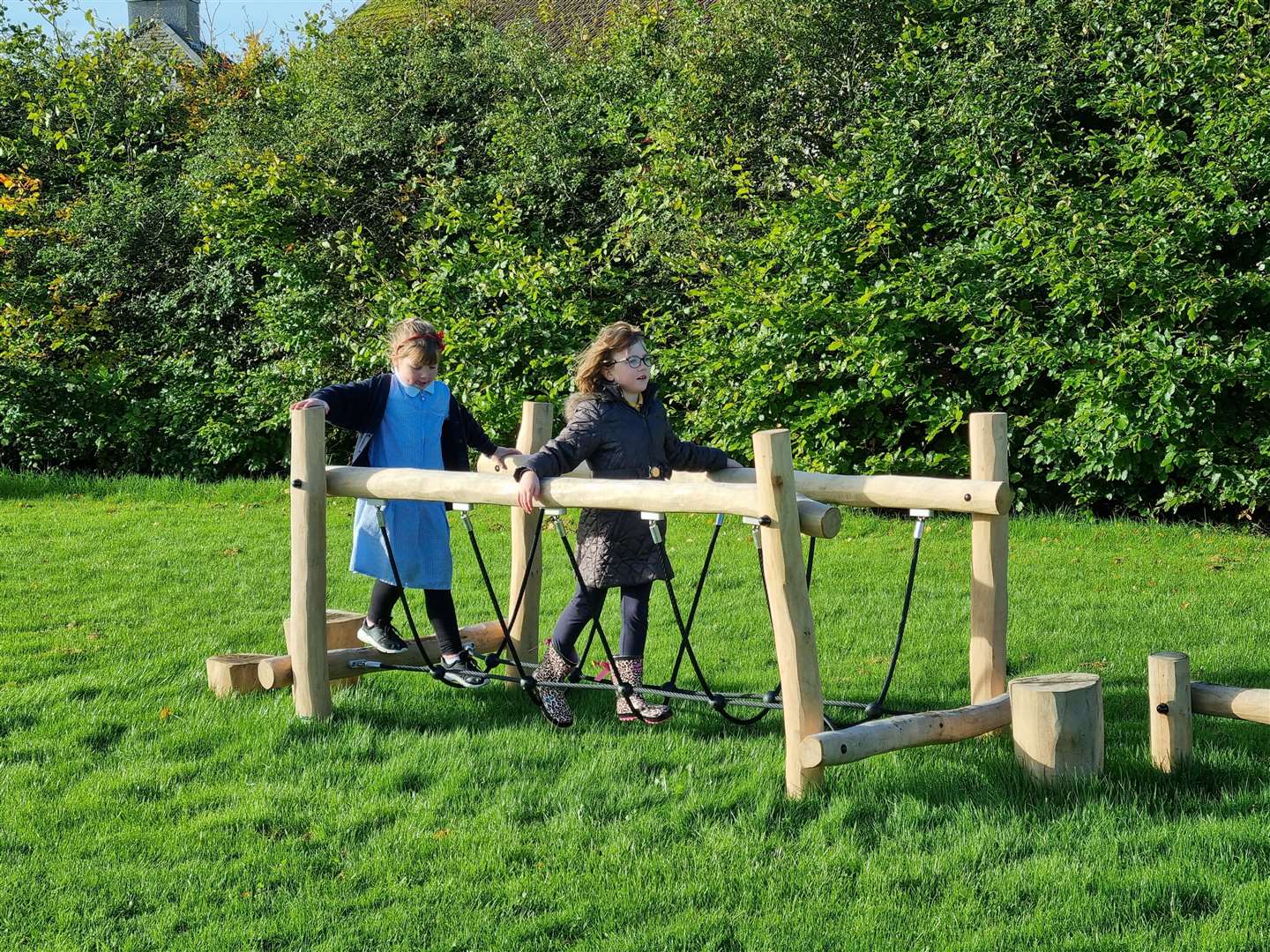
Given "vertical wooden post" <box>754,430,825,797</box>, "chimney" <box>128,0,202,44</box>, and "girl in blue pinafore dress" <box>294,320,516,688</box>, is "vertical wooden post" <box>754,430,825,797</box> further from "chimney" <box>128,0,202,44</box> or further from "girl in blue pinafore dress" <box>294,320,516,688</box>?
"chimney" <box>128,0,202,44</box>

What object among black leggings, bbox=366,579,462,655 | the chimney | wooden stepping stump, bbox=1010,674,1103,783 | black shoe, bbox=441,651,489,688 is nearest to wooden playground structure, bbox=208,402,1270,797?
wooden stepping stump, bbox=1010,674,1103,783

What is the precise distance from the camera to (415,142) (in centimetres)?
1285

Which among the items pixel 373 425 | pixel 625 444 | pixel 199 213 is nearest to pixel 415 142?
pixel 199 213

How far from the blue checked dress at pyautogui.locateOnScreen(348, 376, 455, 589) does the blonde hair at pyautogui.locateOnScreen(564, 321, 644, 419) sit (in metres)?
0.80

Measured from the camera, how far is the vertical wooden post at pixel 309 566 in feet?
17.6

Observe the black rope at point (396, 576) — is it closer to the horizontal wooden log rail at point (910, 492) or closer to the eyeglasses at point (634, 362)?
the horizontal wooden log rail at point (910, 492)

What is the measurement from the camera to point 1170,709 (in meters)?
4.45

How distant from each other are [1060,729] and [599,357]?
7.17 feet

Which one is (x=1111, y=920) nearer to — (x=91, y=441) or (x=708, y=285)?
(x=708, y=285)

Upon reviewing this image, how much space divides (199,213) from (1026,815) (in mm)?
11032

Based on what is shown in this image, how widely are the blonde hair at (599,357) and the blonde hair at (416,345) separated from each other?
0.74 metres

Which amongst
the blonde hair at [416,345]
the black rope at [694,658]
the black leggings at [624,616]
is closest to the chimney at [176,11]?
the blonde hair at [416,345]

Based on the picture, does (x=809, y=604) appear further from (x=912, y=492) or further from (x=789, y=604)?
(x=912, y=492)

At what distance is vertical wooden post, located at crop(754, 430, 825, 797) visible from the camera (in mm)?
4266
